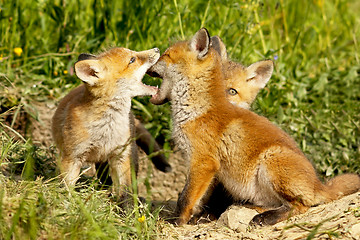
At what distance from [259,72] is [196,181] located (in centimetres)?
222

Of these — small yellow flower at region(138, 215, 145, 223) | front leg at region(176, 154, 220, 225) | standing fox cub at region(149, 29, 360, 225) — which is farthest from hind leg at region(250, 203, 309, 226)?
small yellow flower at region(138, 215, 145, 223)

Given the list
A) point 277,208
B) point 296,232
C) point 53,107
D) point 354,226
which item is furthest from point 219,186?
point 53,107

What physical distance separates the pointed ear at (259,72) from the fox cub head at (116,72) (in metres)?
1.48

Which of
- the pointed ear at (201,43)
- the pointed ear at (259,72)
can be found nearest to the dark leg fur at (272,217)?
the pointed ear at (201,43)

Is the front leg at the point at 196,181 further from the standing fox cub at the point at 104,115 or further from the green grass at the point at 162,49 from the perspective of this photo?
the green grass at the point at 162,49

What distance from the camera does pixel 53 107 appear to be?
6.70 meters

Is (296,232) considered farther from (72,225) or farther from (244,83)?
(244,83)

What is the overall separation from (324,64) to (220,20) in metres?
1.96

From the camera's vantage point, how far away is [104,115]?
486 centimetres

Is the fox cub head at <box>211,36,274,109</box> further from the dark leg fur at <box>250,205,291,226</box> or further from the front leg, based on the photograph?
the dark leg fur at <box>250,205,291,226</box>

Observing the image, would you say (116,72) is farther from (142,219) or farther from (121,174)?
(142,219)

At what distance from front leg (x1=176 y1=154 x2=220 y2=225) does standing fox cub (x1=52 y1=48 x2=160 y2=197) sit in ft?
2.27

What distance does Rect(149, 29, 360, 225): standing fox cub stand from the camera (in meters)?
4.39

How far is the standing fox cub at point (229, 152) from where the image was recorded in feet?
A: 14.4
